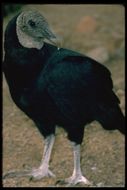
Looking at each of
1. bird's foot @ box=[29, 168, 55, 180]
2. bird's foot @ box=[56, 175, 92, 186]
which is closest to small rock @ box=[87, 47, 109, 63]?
bird's foot @ box=[29, 168, 55, 180]

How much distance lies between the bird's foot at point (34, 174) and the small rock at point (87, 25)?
3.65m

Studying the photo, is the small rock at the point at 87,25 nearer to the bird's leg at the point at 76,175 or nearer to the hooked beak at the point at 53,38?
the bird's leg at the point at 76,175

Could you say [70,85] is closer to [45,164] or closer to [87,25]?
[45,164]

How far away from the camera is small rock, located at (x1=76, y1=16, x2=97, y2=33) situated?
8.45m

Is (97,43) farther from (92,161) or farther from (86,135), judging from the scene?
(92,161)

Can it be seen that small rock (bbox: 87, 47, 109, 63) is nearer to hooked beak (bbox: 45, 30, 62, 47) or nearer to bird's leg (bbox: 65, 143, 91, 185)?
bird's leg (bbox: 65, 143, 91, 185)

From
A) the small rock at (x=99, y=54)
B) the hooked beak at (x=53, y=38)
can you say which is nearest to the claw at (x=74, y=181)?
the hooked beak at (x=53, y=38)

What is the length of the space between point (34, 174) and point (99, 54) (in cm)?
283

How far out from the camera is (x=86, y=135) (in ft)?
19.0

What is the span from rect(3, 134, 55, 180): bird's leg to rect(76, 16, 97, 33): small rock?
3.56 meters

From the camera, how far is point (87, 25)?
8.47 meters

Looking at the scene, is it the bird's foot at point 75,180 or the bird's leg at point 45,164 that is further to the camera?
the bird's leg at point 45,164

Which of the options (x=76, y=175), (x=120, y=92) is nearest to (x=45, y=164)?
(x=76, y=175)

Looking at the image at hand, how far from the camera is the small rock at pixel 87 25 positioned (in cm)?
845
